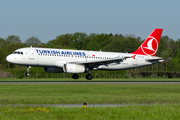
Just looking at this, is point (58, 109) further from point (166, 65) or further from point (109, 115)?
point (166, 65)

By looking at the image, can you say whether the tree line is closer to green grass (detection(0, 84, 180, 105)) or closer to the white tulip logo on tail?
the white tulip logo on tail

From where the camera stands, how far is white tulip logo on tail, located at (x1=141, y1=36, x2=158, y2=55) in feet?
171

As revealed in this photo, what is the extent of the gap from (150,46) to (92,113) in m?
39.9

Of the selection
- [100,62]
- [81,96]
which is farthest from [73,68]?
[81,96]

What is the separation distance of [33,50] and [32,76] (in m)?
15.6

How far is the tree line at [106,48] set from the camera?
6431 centimetres

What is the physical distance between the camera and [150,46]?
52.3 m

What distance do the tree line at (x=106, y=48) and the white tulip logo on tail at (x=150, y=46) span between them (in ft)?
45.2

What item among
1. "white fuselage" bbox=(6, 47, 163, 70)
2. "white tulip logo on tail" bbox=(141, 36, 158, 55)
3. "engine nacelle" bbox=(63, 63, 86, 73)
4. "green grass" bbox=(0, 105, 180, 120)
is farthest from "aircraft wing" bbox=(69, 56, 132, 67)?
"green grass" bbox=(0, 105, 180, 120)

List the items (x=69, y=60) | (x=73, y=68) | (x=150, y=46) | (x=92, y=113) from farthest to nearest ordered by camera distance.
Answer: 1. (x=150, y=46)
2. (x=69, y=60)
3. (x=73, y=68)
4. (x=92, y=113)

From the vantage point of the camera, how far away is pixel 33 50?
143 ft

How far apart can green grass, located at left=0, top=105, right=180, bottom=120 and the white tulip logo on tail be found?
36.9 metres

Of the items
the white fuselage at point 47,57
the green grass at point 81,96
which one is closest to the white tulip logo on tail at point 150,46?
the white fuselage at point 47,57

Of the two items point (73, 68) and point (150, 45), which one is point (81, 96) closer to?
point (73, 68)
